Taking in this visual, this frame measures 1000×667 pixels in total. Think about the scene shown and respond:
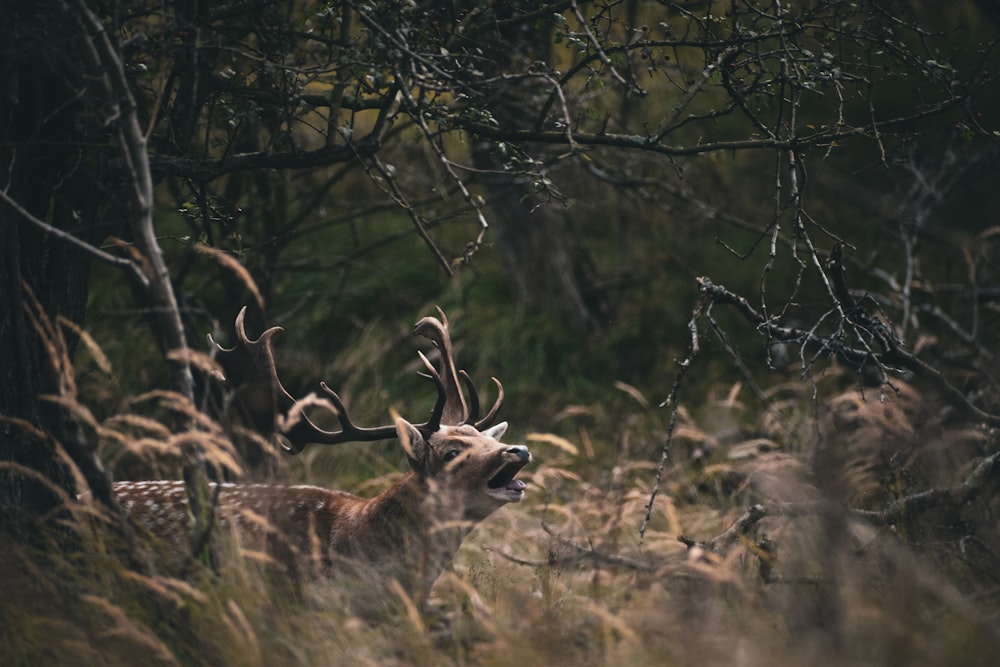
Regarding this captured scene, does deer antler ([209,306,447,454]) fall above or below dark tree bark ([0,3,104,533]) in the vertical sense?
below

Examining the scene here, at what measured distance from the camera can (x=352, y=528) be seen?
16.1 ft

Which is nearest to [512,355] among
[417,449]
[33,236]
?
[417,449]

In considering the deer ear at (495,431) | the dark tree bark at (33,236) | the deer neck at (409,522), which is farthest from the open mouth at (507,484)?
the dark tree bark at (33,236)

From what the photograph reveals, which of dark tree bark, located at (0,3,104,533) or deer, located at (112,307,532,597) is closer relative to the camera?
dark tree bark, located at (0,3,104,533)

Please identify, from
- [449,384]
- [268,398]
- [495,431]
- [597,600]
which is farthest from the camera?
[449,384]

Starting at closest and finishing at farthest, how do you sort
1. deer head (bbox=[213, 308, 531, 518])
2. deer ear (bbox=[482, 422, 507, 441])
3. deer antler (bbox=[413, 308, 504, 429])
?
deer head (bbox=[213, 308, 531, 518]) → deer ear (bbox=[482, 422, 507, 441]) → deer antler (bbox=[413, 308, 504, 429])

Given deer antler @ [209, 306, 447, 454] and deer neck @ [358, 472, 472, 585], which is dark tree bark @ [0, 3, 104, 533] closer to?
deer antler @ [209, 306, 447, 454]

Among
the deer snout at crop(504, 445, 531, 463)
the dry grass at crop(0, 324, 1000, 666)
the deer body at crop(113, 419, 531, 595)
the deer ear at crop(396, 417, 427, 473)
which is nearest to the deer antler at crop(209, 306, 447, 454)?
the deer ear at crop(396, 417, 427, 473)

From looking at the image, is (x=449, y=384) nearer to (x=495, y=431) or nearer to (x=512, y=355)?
(x=495, y=431)

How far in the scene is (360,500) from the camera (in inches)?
205

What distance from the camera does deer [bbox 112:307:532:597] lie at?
460 centimetres

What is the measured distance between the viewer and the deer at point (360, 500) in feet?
15.1

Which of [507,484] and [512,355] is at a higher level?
[507,484]

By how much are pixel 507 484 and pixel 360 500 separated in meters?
0.88
